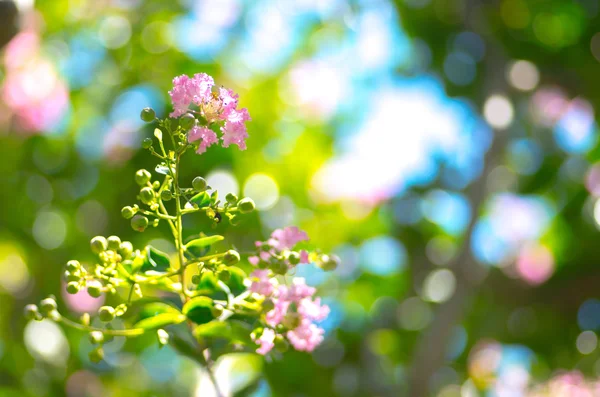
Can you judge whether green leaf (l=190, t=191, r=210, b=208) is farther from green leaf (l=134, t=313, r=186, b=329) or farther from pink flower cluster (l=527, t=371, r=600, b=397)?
pink flower cluster (l=527, t=371, r=600, b=397)

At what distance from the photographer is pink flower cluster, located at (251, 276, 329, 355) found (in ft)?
1.31

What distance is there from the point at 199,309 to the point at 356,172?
1.17 metres

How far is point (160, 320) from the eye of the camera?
1.32 ft

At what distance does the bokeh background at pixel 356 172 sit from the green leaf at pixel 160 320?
733 mm

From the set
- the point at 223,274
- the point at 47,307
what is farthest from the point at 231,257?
the point at 47,307

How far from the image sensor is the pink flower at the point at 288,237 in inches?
16.1

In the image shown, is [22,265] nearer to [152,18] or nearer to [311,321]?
[152,18]

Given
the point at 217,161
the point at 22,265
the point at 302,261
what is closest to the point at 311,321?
the point at 302,261

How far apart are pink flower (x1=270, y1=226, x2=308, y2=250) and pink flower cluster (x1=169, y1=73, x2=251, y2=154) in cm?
8

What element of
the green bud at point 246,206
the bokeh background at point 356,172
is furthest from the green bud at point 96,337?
the bokeh background at point 356,172

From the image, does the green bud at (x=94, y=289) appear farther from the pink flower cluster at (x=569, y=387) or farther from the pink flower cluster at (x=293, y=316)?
the pink flower cluster at (x=569, y=387)

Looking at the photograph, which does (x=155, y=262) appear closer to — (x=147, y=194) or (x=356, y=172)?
(x=147, y=194)

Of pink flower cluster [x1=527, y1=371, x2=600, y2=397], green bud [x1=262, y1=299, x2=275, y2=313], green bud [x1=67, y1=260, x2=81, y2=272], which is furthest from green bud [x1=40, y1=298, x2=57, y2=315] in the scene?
pink flower cluster [x1=527, y1=371, x2=600, y2=397]

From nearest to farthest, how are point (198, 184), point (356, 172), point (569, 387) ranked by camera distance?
1. point (198, 184)
2. point (569, 387)
3. point (356, 172)
